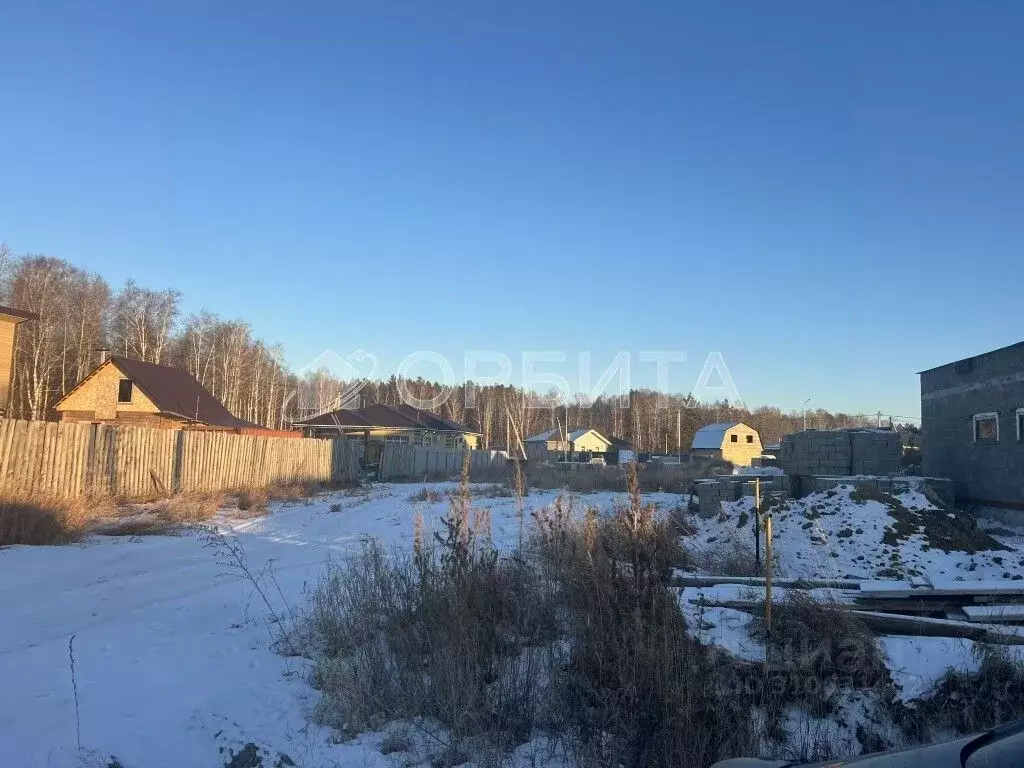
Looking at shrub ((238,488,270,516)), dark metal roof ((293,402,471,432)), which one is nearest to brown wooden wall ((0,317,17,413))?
shrub ((238,488,270,516))

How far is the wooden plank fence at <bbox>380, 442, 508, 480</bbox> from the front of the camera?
3294 cm

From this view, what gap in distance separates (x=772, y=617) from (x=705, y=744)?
7.20ft

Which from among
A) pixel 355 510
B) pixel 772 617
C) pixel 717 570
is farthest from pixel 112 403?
pixel 772 617

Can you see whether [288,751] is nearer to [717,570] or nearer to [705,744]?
[705,744]

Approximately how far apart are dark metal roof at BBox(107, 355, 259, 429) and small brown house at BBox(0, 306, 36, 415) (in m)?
8.00

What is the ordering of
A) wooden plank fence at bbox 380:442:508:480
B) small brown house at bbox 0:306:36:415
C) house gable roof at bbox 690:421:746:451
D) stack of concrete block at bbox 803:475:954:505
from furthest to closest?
house gable roof at bbox 690:421:746:451, wooden plank fence at bbox 380:442:508:480, small brown house at bbox 0:306:36:415, stack of concrete block at bbox 803:475:954:505

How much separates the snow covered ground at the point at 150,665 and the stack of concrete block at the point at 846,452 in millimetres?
11172

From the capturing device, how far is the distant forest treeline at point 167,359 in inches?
1507

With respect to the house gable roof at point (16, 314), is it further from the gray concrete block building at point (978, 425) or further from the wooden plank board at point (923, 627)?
the gray concrete block building at point (978, 425)

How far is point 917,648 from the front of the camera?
547 centimetres

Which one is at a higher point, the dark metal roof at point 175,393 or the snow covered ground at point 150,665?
the dark metal roof at point 175,393

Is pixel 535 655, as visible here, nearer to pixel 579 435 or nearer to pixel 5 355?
pixel 5 355

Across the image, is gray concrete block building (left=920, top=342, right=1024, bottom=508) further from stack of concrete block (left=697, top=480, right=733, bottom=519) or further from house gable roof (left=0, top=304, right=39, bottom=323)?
house gable roof (left=0, top=304, right=39, bottom=323)

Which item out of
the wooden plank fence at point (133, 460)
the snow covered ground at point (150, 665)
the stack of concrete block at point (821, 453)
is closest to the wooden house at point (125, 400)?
the wooden plank fence at point (133, 460)
